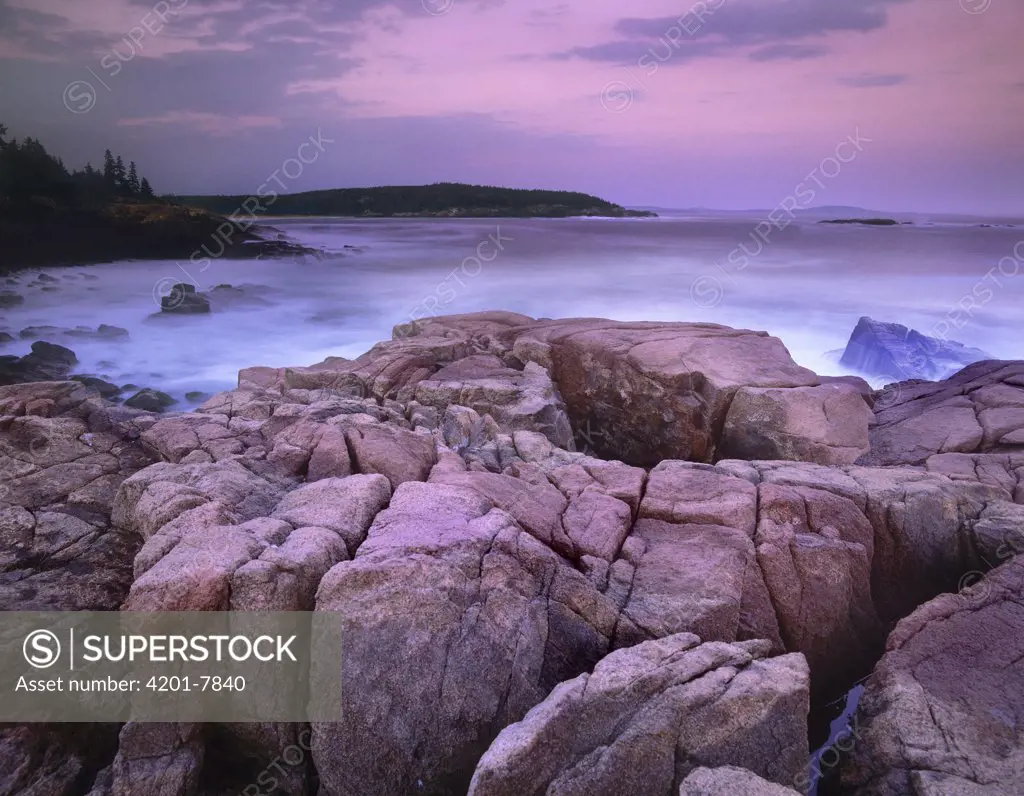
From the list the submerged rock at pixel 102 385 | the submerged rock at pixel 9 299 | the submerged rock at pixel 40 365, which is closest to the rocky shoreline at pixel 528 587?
the submerged rock at pixel 40 365

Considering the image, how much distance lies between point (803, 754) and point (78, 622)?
5.53 metres

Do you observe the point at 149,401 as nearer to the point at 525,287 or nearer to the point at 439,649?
the point at 439,649

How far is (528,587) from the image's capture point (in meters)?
4.95

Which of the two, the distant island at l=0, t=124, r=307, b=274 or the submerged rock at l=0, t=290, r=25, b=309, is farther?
the submerged rock at l=0, t=290, r=25, b=309

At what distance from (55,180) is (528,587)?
41.7 feet

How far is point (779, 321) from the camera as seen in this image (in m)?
18.9

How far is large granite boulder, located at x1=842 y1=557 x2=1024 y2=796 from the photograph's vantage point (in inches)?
154

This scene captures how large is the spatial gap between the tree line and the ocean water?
4.60 ft

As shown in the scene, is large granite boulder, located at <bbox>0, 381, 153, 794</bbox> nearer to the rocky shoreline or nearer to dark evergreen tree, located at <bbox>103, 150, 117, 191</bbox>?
the rocky shoreline

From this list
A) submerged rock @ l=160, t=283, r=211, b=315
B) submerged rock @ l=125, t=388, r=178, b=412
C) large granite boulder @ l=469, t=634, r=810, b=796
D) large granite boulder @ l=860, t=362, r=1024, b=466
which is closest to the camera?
large granite boulder @ l=469, t=634, r=810, b=796

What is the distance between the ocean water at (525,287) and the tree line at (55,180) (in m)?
1.40

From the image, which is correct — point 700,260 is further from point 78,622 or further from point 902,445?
point 78,622

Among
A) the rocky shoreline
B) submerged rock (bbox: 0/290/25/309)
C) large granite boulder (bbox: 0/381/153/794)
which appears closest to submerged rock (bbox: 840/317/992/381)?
the rocky shoreline

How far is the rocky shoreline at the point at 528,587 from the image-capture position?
13.2ft
